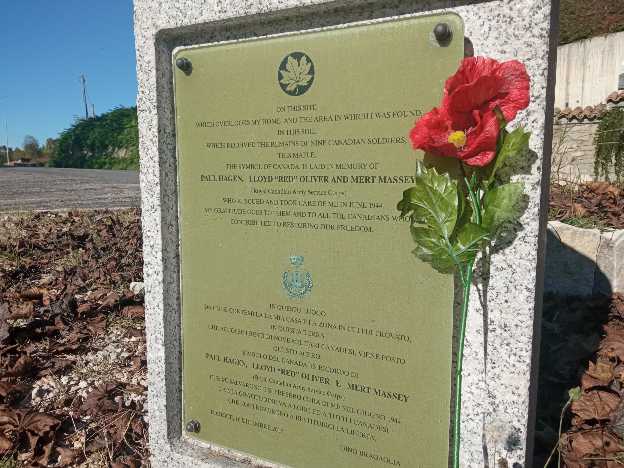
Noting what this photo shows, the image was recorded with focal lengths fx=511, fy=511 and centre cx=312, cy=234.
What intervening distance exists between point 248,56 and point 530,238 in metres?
1.07

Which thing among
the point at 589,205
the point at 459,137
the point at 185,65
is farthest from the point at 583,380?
the point at 589,205

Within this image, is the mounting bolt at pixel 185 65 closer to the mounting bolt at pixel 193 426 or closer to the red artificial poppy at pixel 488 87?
the red artificial poppy at pixel 488 87

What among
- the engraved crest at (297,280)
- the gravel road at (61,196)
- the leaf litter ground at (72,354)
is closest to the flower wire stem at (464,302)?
the engraved crest at (297,280)

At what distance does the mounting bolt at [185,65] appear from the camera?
1.83 metres

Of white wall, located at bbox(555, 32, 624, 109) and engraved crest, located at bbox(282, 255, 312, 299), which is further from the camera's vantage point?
white wall, located at bbox(555, 32, 624, 109)

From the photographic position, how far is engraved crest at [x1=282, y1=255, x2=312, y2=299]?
5.64 ft

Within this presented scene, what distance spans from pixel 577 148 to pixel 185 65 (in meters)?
6.17

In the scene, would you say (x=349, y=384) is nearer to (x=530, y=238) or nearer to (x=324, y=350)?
(x=324, y=350)

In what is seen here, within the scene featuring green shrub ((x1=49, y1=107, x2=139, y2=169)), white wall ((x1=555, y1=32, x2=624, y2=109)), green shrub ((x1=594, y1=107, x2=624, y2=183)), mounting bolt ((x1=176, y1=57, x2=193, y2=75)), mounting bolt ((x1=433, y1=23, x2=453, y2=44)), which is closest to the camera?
mounting bolt ((x1=433, y1=23, x2=453, y2=44))

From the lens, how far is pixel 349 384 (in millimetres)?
1688

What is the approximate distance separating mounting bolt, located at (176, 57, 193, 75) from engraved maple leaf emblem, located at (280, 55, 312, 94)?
0.38 m

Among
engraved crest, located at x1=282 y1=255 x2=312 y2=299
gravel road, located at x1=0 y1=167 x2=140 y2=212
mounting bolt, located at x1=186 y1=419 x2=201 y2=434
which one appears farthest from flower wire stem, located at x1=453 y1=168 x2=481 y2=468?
gravel road, located at x1=0 y1=167 x2=140 y2=212

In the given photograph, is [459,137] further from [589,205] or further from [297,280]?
[589,205]

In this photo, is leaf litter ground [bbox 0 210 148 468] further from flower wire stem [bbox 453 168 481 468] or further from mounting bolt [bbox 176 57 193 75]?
mounting bolt [bbox 176 57 193 75]
